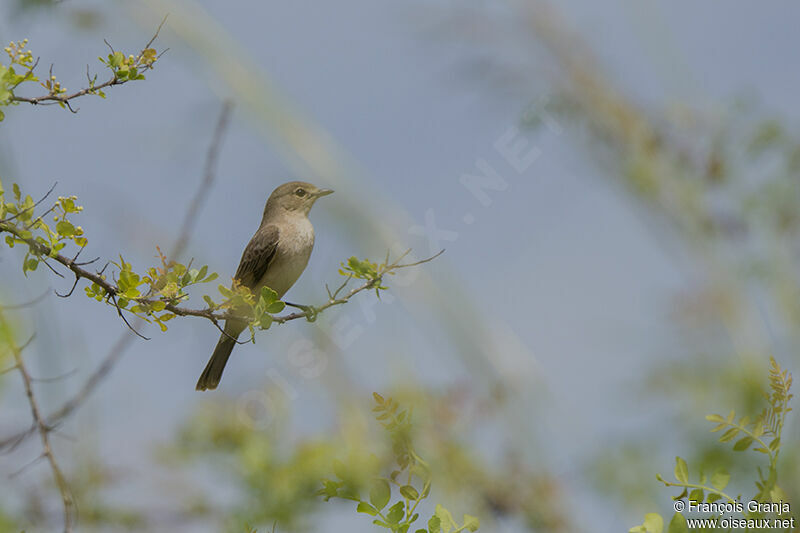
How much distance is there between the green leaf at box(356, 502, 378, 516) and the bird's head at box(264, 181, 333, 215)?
2.70 metres

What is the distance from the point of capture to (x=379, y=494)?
2.23m

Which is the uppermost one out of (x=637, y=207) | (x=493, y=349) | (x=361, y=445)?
(x=637, y=207)

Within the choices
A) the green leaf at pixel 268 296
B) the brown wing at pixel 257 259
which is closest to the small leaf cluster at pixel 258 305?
the green leaf at pixel 268 296

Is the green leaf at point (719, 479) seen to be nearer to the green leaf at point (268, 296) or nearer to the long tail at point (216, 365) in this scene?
the green leaf at point (268, 296)

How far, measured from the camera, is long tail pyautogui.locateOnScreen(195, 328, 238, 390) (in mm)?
3846

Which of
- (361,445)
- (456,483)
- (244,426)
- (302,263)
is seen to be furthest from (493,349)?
(302,263)

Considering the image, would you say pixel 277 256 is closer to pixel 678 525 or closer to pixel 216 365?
pixel 216 365

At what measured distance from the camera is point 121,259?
2391mm

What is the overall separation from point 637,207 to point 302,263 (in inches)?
132

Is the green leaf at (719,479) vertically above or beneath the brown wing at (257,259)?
beneath

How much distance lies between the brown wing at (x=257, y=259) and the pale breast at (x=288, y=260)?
22 mm

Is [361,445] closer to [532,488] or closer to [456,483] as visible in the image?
[456,483]

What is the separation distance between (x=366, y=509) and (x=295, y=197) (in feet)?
9.34

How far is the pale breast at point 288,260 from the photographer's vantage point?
4172 millimetres
